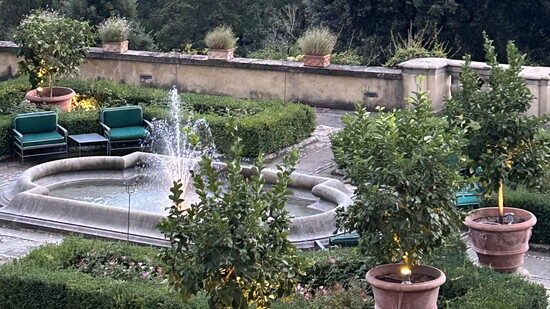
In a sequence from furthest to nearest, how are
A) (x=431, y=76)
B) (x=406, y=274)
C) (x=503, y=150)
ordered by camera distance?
(x=431, y=76) < (x=503, y=150) < (x=406, y=274)

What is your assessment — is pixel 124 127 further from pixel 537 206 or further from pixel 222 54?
pixel 537 206

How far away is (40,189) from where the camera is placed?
14.9m

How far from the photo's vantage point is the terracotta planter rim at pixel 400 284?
9234 millimetres

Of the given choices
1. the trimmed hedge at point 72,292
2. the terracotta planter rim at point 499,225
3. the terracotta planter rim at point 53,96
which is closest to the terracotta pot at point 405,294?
the trimmed hedge at point 72,292

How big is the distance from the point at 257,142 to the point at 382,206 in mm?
8341

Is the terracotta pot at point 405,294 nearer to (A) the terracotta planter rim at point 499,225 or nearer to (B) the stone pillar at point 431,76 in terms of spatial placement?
(A) the terracotta planter rim at point 499,225

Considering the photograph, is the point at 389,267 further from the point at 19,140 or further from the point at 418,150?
the point at 19,140

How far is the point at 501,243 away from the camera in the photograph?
1155cm

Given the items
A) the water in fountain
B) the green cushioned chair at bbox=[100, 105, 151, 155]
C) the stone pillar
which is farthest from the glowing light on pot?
the stone pillar

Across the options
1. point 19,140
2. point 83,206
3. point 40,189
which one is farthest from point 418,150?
point 19,140

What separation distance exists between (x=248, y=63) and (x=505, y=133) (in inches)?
379

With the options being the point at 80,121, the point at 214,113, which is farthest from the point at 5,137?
the point at 214,113

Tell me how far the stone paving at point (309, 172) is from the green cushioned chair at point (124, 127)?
1.17m

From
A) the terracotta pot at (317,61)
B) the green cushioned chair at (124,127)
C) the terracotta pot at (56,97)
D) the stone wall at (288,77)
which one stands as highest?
the terracotta pot at (317,61)
